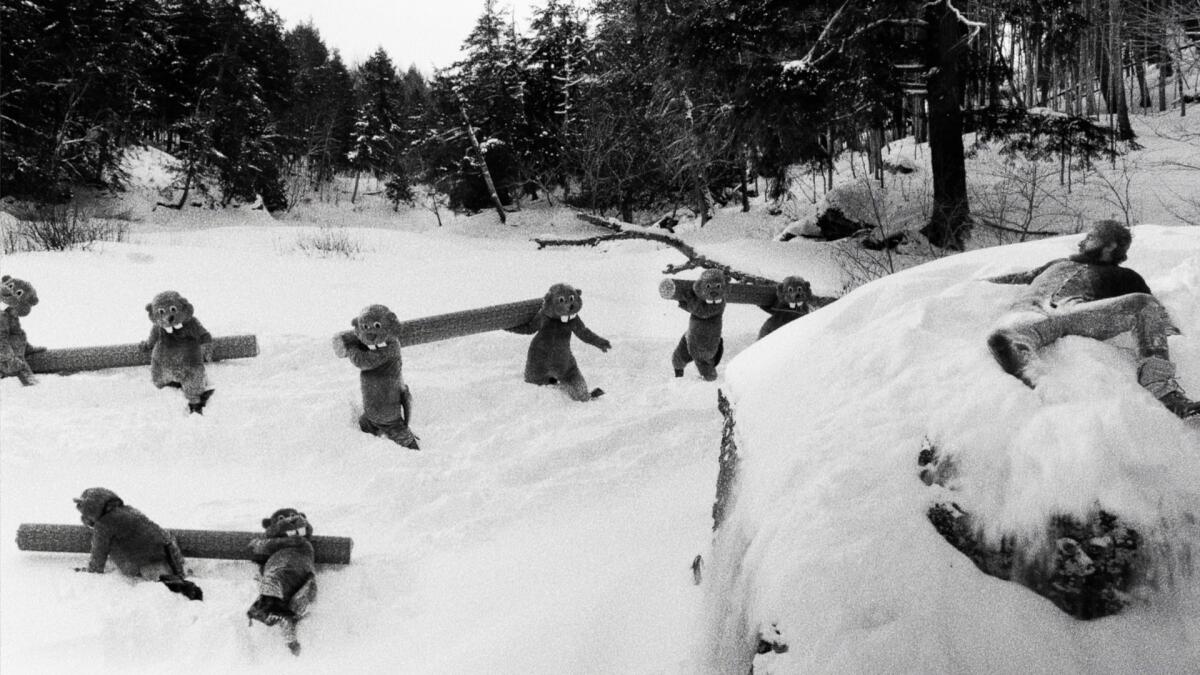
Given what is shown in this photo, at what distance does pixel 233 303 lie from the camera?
817 centimetres

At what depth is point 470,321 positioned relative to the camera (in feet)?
20.9

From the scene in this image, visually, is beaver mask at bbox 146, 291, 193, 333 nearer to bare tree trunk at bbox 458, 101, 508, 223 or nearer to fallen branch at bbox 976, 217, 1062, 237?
fallen branch at bbox 976, 217, 1062, 237

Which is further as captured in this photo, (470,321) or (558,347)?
(470,321)

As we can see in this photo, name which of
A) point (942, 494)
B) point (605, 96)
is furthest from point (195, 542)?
point (605, 96)

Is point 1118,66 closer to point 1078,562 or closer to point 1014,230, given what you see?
point 1014,230

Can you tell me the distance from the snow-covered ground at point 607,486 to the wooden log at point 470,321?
1.38 feet

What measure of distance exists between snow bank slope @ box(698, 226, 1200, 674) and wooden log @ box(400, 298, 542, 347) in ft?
12.9

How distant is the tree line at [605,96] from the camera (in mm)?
9914

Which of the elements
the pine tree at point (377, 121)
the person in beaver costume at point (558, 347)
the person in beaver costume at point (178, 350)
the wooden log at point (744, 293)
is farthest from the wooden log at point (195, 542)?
the pine tree at point (377, 121)

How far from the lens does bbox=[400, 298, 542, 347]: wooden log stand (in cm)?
627

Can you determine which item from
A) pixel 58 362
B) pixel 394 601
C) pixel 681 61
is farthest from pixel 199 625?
pixel 681 61

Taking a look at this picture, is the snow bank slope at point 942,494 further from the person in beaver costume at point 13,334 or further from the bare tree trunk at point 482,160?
the bare tree trunk at point 482,160

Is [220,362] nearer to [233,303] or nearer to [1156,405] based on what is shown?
[233,303]

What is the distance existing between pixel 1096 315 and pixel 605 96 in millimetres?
18444
